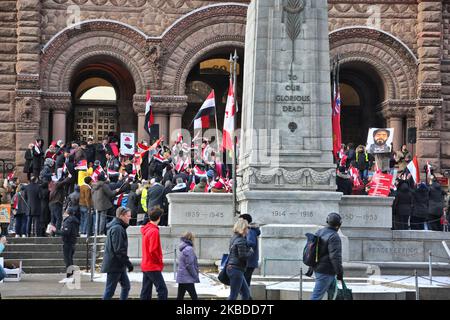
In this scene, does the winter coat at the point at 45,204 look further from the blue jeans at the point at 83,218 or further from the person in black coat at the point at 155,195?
the person in black coat at the point at 155,195

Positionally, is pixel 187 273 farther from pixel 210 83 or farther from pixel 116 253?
pixel 210 83

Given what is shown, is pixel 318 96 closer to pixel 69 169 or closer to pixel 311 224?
pixel 311 224

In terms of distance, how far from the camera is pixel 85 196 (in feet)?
90.6

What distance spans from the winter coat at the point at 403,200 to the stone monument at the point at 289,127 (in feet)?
15.7

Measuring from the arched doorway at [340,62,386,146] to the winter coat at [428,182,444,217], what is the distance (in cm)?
1380

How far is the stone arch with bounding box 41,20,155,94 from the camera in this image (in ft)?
126

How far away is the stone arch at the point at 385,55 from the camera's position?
39.5 m

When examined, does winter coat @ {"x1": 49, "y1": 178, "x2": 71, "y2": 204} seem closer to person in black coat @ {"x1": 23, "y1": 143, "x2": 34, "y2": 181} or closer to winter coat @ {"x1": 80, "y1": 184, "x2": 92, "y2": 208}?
winter coat @ {"x1": 80, "y1": 184, "x2": 92, "y2": 208}

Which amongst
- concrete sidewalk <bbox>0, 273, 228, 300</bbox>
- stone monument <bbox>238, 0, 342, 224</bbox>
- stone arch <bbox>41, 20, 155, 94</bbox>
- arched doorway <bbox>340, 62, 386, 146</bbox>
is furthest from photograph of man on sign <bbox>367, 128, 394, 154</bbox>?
concrete sidewalk <bbox>0, 273, 228, 300</bbox>

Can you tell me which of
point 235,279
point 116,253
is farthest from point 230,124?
point 116,253

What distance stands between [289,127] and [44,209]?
29.3 feet

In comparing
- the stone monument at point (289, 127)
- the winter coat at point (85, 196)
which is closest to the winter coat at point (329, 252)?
the stone monument at point (289, 127)
